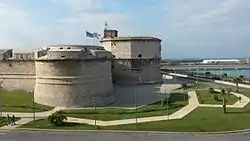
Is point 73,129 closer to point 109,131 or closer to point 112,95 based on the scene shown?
point 109,131

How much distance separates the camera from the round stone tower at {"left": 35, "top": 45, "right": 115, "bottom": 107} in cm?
4644

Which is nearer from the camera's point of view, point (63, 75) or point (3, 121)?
point (3, 121)

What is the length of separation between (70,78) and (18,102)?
7.96 meters

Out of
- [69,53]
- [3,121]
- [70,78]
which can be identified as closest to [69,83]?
[70,78]

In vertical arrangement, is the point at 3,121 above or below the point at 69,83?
below

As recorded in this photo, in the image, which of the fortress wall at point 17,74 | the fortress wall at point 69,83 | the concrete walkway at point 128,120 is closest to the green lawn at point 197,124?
the concrete walkway at point 128,120

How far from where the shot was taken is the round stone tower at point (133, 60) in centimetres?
7069

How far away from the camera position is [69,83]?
46.5m

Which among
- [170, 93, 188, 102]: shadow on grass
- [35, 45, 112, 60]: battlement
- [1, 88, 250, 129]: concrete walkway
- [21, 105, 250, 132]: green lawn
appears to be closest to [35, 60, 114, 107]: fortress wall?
[35, 45, 112, 60]: battlement

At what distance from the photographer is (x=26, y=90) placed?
182 feet

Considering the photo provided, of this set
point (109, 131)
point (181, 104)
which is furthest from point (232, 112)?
point (109, 131)

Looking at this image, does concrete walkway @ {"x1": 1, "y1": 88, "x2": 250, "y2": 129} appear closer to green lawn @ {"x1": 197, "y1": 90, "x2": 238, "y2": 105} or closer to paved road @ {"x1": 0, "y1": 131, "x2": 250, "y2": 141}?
green lawn @ {"x1": 197, "y1": 90, "x2": 238, "y2": 105}

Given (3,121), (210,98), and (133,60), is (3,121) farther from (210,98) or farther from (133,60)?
(133,60)

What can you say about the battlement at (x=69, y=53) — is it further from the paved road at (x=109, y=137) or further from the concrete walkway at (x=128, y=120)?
the paved road at (x=109, y=137)
